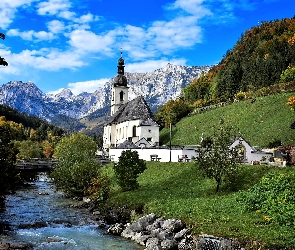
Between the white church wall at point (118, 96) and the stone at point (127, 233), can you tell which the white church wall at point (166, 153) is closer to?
the stone at point (127, 233)

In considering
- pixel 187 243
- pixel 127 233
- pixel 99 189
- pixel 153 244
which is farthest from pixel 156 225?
pixel 99 189

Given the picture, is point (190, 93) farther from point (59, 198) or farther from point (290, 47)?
point (59, 198)

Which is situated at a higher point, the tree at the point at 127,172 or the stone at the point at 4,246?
the tree at the point at 127,172

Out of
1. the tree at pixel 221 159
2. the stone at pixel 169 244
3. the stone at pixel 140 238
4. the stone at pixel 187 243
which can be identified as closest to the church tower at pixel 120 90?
the tree at pixel 221 159

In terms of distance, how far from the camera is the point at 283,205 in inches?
968

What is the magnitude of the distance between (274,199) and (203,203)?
6.39 m

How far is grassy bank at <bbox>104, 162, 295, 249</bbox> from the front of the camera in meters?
21.8

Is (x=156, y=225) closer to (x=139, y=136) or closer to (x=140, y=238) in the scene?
(x=140, y=238)

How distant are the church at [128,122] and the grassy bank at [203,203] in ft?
92.9

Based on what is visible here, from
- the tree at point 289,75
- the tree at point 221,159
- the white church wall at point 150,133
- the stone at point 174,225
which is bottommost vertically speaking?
the stone at point 174,225

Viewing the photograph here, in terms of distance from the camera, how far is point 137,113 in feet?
295

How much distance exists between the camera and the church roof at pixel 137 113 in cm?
8594

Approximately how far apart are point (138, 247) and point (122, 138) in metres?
70.3

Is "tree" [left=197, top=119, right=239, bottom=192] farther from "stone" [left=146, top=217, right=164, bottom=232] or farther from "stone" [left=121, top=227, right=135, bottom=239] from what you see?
"stone" [left=121, top=227, right=135, bottom=239]
